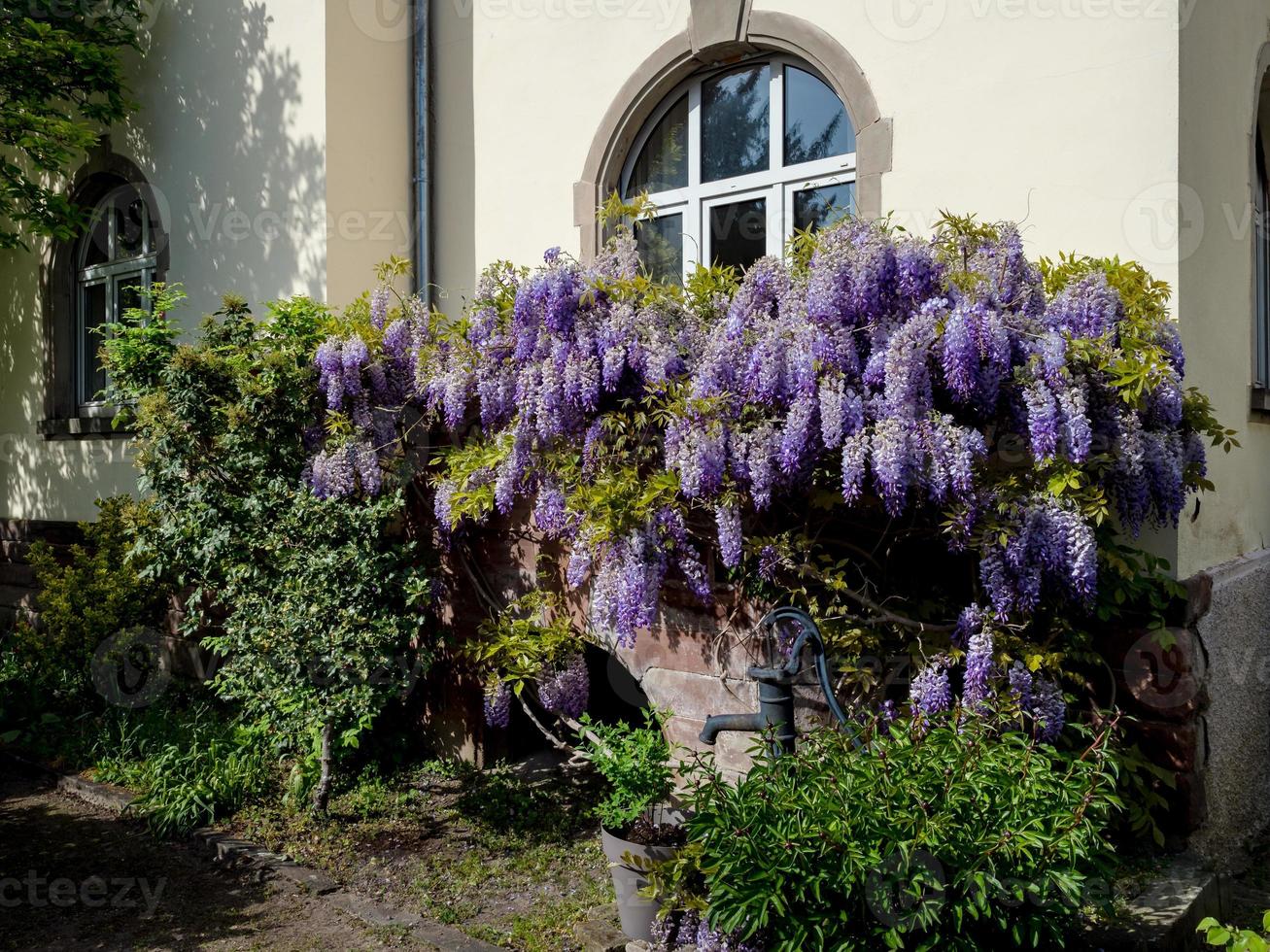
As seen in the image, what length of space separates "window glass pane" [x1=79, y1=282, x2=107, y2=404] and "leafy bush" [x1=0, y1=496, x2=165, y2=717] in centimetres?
195

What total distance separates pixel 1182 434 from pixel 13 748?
697 cm

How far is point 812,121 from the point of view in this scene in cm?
566

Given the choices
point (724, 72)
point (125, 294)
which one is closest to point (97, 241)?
point (125, 294)

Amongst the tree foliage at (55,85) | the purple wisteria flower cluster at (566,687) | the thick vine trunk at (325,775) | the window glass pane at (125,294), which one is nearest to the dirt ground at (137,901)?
the thick vine trunk at (325,775)

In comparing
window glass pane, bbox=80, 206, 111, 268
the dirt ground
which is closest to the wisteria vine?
the dirt ground

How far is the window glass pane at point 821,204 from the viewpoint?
5492 mm

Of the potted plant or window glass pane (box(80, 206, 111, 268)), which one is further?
window glass pane (box(80, 206, 111, 268))

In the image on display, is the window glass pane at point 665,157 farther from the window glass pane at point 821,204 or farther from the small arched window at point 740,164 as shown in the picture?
the window glass pane at point 821,204

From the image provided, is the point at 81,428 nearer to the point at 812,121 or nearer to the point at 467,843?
the point at 467,843

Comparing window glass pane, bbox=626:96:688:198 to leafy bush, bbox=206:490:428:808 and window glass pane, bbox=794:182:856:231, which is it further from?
leafy bush, bbox=206:490:428:808

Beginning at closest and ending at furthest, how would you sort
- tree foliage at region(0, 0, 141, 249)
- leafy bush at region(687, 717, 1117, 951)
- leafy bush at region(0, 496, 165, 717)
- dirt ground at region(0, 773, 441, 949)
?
leafy bush at region(687, 717, 1117, 951) < dirt ground at region(0, 773, 441, 949) < leafy bush at region(0, 496, 165, 717) < tree foliage at region(0, 0, 141, 249)

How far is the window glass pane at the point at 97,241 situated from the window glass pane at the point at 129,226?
14 cm

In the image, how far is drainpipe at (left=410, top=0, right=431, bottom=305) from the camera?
6992mm

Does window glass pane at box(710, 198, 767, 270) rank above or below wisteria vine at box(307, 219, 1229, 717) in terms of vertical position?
above
